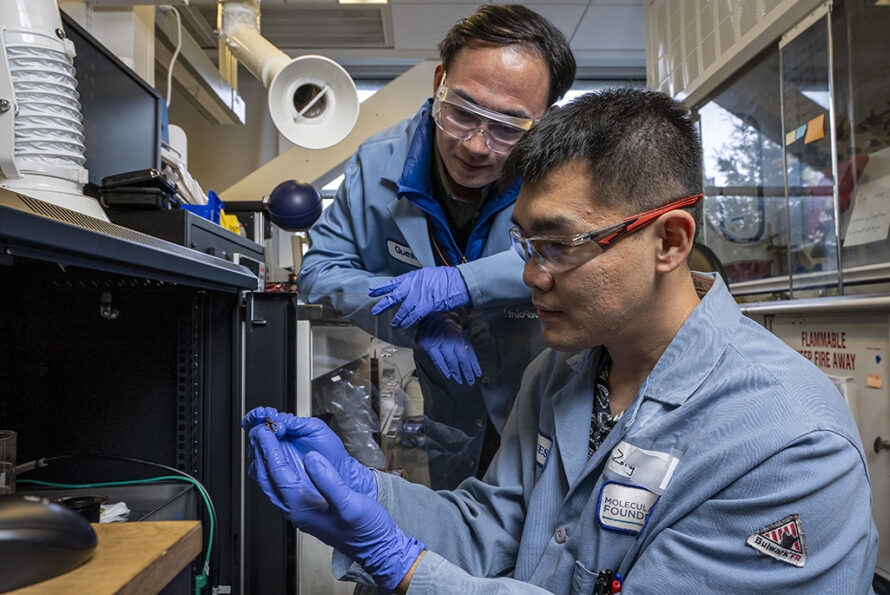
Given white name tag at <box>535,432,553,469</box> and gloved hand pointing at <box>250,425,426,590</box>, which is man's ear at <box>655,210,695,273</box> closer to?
white name tag at <box>535,432,553,469</box>

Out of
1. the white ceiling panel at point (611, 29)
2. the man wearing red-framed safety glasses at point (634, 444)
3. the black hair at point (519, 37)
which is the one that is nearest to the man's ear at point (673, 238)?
the man wearing red-framed safety glasses at point (634, 444)

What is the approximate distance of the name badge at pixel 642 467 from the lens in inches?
33.1

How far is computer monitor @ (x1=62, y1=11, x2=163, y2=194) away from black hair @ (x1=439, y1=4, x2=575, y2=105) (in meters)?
0.85

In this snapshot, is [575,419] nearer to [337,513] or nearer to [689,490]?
[689,490]

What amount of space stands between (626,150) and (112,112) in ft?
4.27

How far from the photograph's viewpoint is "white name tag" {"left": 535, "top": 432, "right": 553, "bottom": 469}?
105 centimetres

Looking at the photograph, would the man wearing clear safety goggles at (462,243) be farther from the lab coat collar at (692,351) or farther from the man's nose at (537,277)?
the lab coat collar at (692,351)

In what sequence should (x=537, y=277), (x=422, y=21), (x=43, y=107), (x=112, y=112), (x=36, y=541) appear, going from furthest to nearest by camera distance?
(x=422, y=21), (x=112, y=112), (x=43, y=107), (x=537, y=277), (x=36, y=541)

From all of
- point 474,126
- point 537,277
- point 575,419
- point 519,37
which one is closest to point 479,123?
point 474,126

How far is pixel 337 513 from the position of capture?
859 mm

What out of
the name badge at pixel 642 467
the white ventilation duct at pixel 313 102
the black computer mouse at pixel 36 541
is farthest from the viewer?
the white ventilation duct at pixel 313 102

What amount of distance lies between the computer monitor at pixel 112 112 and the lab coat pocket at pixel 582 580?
119cm

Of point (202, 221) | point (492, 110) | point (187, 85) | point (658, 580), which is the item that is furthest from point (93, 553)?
point (187, 85)

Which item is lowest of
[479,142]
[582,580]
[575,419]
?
[582,580]
